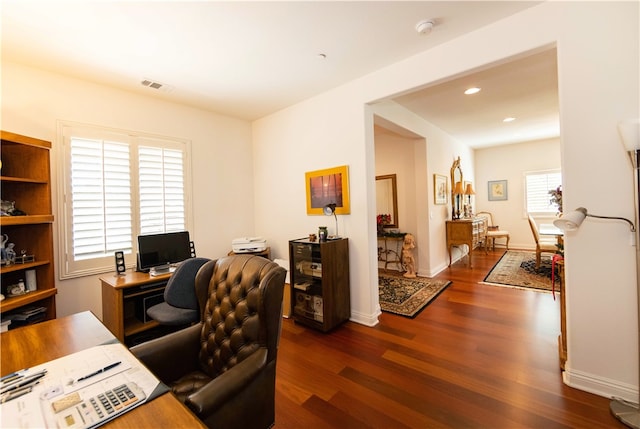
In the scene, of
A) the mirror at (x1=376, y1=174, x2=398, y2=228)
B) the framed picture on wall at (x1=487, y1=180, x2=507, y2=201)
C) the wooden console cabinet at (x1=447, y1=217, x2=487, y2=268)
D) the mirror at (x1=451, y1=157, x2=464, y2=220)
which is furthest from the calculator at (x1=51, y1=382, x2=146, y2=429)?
the framed picture on wall at (x1=487, y1=180, x2=507, y2=201)

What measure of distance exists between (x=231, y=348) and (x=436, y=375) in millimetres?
1628

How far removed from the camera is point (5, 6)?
1.77 m

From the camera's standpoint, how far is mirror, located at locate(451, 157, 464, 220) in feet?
18.5

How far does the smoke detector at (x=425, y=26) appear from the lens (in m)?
2.07

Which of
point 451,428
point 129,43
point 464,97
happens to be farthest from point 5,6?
point 464,97

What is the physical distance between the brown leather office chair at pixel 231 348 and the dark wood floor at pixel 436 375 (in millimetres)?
620

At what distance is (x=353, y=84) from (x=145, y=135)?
100 inches

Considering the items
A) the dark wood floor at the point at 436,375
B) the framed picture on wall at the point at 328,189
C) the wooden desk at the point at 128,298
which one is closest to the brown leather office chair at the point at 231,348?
the dark wood floor at the point at 436,375

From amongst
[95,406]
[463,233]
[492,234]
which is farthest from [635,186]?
[492,234]

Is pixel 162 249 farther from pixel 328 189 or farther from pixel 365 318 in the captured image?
pixel 365 318

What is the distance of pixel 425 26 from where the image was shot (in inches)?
82.8

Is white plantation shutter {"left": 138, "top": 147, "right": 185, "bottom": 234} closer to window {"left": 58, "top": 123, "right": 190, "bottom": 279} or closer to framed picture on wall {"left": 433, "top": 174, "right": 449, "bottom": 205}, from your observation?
window {"left": 58, "top": 123, "right": 190, "bottom": 279}

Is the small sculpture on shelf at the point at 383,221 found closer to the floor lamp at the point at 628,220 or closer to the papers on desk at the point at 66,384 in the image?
the floor lamp at the point at 628,220

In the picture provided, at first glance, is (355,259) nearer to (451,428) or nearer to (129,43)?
(451,428)
